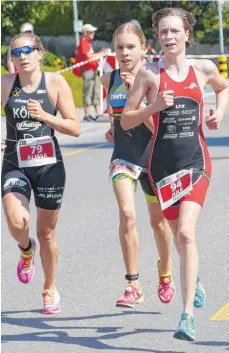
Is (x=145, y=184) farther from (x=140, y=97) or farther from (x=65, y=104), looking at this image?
(x=140, y=97)

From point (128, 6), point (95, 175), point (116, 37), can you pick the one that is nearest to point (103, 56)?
point (95, 175)

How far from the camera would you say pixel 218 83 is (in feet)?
24.0

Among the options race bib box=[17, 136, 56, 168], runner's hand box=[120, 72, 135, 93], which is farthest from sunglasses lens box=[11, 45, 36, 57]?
runner's hand box=[120, 72, 135, 93]

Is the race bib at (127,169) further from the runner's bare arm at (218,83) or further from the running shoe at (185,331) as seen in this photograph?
the running shoe at (185,331)

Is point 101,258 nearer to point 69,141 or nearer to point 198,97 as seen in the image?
point 198,97

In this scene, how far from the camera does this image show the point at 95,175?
601 inches

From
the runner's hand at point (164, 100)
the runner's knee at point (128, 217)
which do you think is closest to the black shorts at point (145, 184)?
the runner's knee at point (128, 217)

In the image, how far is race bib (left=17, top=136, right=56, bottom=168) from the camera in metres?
7.75

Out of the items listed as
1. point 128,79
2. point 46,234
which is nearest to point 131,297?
point 46,234

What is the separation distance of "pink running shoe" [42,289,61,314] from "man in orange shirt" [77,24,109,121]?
16.1m

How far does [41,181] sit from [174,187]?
1189 millimetres

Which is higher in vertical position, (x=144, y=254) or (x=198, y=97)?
(x=198, y=97)

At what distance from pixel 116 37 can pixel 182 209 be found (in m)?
1.84

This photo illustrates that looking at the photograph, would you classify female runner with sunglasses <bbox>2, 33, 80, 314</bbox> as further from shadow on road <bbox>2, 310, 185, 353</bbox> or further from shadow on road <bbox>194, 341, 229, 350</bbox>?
shadow on road <bbox>194, 341, 229, 350</bbox>
